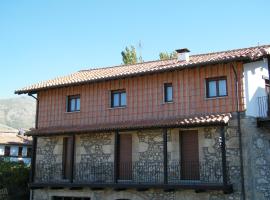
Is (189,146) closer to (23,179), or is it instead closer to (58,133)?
(58,133)

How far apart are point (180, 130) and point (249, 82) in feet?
11.2

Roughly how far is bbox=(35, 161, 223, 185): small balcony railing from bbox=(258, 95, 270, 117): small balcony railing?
2.76 metres

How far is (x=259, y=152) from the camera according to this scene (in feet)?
50.5

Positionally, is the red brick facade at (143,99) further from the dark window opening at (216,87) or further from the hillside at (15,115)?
the hillside at (15,115)

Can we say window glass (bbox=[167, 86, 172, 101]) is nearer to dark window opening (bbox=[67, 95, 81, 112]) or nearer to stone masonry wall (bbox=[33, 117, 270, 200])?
stone masonry wall (bbox=[33, 117, 270, 200])

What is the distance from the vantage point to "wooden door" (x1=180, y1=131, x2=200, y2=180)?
1600 cm

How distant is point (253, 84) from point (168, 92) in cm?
360

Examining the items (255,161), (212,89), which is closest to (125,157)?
(212,89)

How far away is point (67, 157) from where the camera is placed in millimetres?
19547

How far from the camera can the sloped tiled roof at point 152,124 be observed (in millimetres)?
15109

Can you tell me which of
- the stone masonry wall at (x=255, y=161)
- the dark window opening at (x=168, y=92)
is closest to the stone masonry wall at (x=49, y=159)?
the dark window opening at (x=168, y=92)

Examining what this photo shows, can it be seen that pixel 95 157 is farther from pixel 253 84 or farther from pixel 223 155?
pixel 253 84

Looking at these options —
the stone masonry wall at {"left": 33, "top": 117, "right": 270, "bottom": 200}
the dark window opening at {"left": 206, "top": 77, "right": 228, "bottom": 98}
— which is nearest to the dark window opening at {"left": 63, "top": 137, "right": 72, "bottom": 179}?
the stone masonry wall at {"left": 33, "top": 117, "right": 270, "bottom": 200}

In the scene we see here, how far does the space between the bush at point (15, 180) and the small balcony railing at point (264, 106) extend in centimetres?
1374
